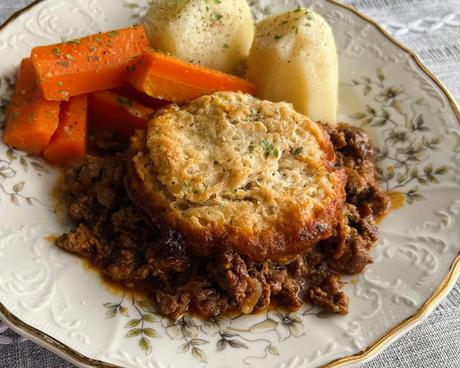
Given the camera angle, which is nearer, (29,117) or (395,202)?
(29,117)

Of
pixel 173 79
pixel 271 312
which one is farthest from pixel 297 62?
pixel 271 312

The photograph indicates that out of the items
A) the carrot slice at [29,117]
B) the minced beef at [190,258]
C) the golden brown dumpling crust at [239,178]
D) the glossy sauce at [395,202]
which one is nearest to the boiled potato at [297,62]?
the golden brown dumpling crust at [239,178]

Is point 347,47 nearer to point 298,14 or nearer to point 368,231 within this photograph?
point 298,14

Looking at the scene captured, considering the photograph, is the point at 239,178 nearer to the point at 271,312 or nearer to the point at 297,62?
the point at 271,312

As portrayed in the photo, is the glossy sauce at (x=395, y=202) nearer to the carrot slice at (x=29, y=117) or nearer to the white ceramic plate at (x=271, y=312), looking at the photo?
the white ceramic plate at (x=271, y=312)

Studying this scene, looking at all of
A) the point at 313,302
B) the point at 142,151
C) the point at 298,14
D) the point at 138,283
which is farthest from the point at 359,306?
the point at 298,14

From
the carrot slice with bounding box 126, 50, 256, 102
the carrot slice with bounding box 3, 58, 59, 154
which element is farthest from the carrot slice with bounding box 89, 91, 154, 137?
the carrot slice with bounding box 3, 58, 59, 154
